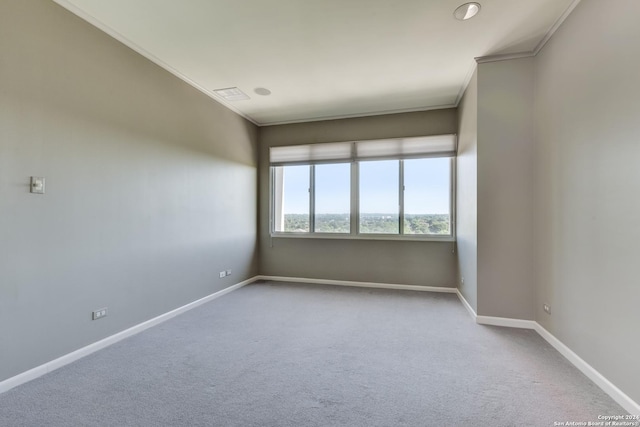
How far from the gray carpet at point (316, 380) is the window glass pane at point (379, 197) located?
186 centimetres

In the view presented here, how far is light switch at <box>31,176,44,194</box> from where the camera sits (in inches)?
82.2

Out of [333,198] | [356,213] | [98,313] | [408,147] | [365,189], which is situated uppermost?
[408,147]

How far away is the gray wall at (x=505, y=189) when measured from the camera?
9.69 ft

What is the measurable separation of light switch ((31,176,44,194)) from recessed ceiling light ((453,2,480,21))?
3616 mm

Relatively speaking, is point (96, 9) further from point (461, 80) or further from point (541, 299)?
point (541, 299)

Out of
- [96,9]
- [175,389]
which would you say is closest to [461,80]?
[96,9]

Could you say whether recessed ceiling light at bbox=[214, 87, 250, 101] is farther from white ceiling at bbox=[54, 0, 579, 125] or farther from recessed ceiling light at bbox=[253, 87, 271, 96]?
recessed ceiling light at bbox=[253, 87, 271, 96]

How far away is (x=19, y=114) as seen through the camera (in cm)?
202

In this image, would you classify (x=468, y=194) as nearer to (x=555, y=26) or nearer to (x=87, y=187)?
(x=555, y=26)

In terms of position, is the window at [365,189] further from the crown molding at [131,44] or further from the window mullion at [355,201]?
the crown molding at [131,44]

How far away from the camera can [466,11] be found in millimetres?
2346

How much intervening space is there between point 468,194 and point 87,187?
4.13 m

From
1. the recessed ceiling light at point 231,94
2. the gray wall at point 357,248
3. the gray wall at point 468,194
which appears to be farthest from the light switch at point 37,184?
the gray wall at point 468,194

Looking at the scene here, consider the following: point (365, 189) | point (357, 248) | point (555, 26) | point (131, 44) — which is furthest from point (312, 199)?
point (555, 26)
